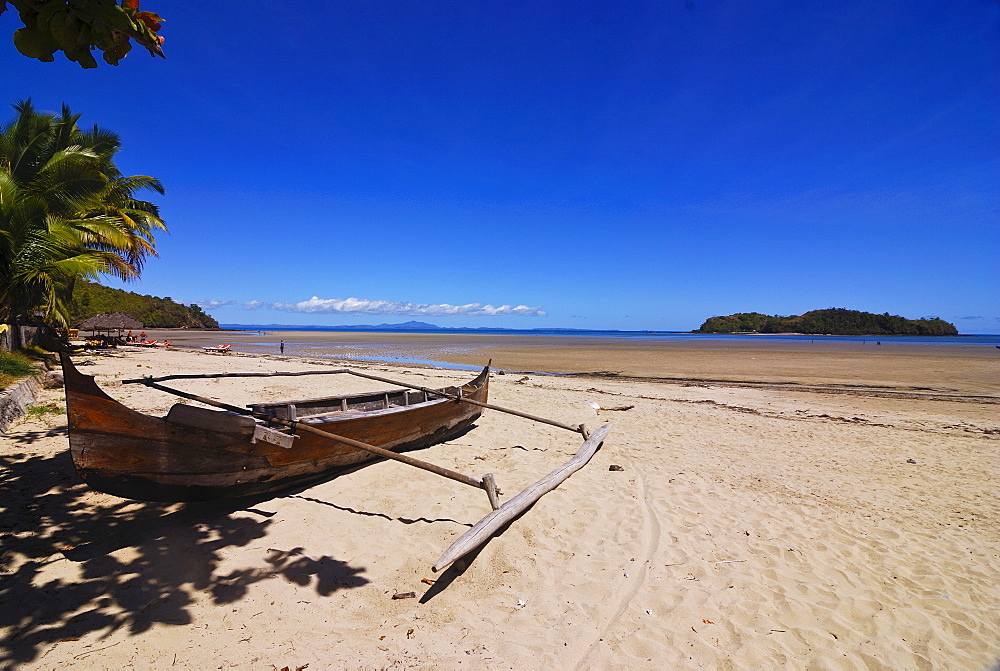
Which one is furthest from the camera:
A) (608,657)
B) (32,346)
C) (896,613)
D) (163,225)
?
(163,225)

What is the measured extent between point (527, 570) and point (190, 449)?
125 inches

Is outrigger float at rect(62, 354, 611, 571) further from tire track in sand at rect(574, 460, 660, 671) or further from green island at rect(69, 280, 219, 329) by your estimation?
green island at rect(69, 280, 219, 329)

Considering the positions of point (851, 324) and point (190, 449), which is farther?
point (851, 324)

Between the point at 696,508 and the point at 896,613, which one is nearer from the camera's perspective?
the point at 896,613

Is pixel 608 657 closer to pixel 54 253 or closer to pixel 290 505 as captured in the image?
pixel 290 505

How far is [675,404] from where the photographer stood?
11914mm

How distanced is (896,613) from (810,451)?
4969 mm

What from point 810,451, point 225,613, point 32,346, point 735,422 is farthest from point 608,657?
point 32,346

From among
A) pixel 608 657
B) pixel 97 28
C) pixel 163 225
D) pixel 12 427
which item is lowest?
pixel 608 657

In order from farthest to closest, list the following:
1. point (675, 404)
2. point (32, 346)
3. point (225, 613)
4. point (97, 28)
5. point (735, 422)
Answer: point (32, 346), point (675, 404), point (735, 422), point (225, 613), point (97, 28)

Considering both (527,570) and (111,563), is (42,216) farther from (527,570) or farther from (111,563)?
(527,570)

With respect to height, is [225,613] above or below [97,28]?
below

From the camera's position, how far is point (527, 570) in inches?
146

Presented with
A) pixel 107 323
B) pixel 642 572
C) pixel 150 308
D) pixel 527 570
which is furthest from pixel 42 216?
pixel 150 308
